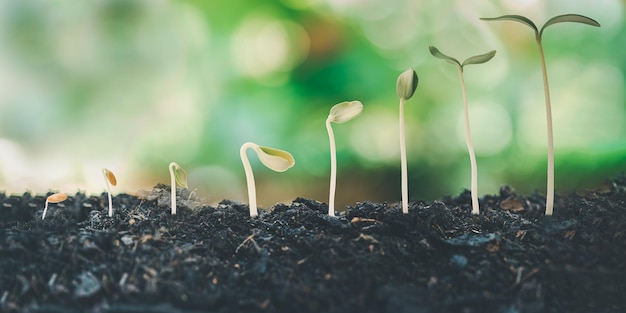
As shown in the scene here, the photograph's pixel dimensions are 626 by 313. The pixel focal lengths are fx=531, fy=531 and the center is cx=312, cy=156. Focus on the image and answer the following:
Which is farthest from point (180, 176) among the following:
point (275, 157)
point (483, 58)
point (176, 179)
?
point (483, 58)

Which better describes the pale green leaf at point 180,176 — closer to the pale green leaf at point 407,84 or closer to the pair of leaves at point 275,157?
the pair of leaves at point 275,157

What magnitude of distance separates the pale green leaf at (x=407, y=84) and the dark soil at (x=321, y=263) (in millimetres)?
228

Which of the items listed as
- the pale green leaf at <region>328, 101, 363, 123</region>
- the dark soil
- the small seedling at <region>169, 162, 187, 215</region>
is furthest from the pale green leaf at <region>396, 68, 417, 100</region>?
the small seedling at <region>169, 162, 187, 215</region>

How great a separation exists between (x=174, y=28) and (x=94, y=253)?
2.68ft

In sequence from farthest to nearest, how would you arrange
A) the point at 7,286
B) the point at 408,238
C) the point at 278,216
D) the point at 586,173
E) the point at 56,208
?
the point at 586,173
the point at 56,208
the point at 278,216
the point at 408,238
the point at 7,286

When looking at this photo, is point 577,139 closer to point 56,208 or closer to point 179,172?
point 179,172

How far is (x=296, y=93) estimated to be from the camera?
1.50 meters

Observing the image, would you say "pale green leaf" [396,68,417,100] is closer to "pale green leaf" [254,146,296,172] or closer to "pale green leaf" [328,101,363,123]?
"pale green leaf" [328,101,363,123]

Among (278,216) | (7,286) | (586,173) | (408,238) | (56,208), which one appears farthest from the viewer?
(586,173)

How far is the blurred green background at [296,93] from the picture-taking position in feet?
4.81

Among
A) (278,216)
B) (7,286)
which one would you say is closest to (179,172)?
(278,216)

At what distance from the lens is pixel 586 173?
1.46 meters

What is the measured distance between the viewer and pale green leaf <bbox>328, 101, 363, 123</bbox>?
1048mm

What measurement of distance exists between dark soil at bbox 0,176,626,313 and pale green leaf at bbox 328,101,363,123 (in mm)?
184
